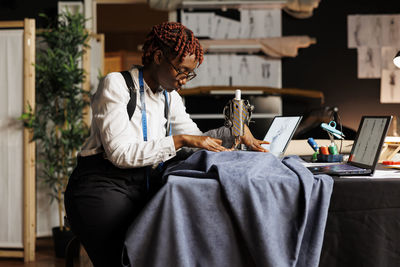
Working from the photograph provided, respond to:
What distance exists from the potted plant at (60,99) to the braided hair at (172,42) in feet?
7.96

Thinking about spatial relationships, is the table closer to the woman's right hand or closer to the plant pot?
the woman's right hand

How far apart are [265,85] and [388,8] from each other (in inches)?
63.4

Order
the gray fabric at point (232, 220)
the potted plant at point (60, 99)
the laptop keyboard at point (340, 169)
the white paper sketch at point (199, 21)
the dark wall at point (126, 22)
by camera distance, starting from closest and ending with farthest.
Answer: the gray fabric at point (232, 220), the laptop keyboard at point (340, 169), the potted plant at point (60, 99), the white paper sketch at point (199, 21), the dark wall at point (126, 22)

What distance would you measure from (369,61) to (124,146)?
13.5 ft

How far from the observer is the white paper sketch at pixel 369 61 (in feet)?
16.4

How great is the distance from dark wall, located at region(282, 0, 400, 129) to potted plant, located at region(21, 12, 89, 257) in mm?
2232

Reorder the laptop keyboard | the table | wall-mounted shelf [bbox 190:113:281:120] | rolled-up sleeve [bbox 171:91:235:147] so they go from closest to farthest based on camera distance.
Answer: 1. the table
2. the laptop keyboard
3. rolled-up sleeve [bbox 171:91:235:147]
4. wall-mounted shelf [bbox 190:113:281:120]

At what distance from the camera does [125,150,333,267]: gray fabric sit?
1437mm

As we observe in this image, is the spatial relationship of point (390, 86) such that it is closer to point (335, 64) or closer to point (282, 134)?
point (335, 64)

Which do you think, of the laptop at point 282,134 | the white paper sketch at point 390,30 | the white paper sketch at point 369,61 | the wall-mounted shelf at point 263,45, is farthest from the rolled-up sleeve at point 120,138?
the white paper sketch at point 390,30

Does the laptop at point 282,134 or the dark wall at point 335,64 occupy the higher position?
the dark wall at point 335,64

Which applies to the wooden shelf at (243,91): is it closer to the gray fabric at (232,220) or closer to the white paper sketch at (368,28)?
the white paper sketch at (368,28)

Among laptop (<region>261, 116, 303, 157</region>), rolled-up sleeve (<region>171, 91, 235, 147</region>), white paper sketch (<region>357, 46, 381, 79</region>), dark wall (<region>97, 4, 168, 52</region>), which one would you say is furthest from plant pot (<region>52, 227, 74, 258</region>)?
dark wall (<region>97, 4, 168, 52</region>)

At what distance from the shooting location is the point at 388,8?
5.01m
